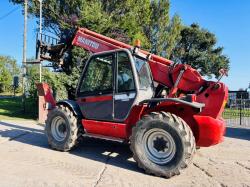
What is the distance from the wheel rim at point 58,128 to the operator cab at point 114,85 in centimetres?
66

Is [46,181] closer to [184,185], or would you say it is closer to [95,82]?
[184,185]

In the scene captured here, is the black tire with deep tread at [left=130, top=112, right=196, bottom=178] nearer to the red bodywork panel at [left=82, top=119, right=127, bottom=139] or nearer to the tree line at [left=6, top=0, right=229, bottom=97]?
the red bodywork panel at [left=82, top=119, right=127, bottom=139]

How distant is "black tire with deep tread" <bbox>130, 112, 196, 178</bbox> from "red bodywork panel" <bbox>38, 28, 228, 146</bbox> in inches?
17.3

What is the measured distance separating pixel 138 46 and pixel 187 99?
5.82 feet

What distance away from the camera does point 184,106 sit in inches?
247

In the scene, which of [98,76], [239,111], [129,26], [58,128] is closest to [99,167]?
[58,128]

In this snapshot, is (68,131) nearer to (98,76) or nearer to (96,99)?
(96,99)

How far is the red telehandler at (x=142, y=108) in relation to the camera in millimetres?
5906

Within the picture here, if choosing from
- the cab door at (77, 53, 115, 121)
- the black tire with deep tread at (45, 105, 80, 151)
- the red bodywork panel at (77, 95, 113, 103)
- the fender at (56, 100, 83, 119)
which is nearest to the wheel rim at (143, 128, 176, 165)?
A: the cab door at (77, 53, 115, 121)

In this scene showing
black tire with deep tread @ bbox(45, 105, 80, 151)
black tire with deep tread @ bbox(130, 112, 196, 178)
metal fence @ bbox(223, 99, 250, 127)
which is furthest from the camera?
metal fence @ bbox(223, 99, 250, 127)

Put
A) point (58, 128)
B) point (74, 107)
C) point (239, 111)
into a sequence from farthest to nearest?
point (239, 111) → point (58, 128) → point (74, 107)

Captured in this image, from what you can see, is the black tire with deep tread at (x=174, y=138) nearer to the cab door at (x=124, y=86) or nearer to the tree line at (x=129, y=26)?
the cab door at (x=124, y=86)

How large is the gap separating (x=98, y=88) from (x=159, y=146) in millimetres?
2124

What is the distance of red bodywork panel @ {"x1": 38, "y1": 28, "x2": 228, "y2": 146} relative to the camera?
6068 millimetres
